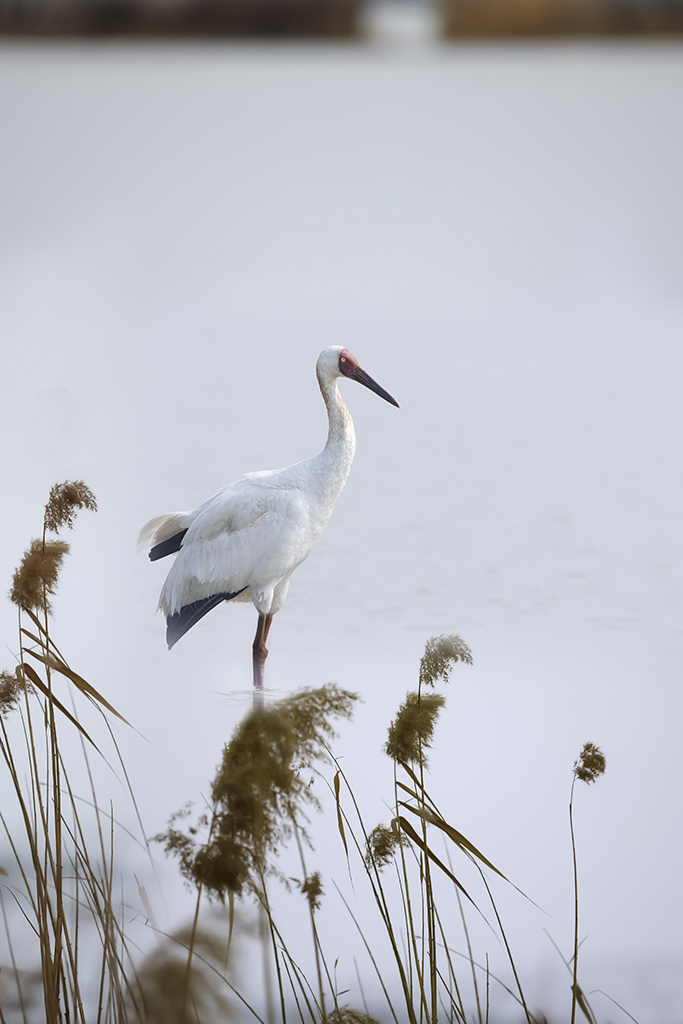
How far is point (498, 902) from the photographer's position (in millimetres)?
1695

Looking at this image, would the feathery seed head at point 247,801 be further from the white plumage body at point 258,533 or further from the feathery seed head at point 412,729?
the white plumage body at point 258,533

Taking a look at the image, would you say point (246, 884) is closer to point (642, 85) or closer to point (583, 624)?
point (583, 624)

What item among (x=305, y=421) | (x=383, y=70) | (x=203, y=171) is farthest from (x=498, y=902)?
(x=383, y=70)

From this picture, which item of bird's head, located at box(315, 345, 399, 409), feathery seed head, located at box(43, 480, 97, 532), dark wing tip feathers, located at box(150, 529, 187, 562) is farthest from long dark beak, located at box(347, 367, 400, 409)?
feathery seed head, located at box(43, 480, 97, 532)

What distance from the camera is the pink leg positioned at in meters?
1.67

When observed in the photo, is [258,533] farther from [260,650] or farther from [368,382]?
[368,382]

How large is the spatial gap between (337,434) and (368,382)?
0.43ft

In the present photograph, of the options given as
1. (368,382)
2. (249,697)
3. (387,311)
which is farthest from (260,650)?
(387,311)

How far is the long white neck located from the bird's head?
0.04 ft

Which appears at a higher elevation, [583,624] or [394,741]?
[583,624]

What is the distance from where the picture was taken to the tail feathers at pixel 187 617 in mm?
1649

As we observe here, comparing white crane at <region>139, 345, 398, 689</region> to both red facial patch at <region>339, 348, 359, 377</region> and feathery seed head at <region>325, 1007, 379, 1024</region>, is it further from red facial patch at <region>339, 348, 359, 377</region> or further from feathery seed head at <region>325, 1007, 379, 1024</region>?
feathery seed head at <region>325, 1007, 379, 1024</region>

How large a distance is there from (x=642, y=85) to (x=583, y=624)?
1.18 metres

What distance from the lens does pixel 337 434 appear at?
5.56 feet
